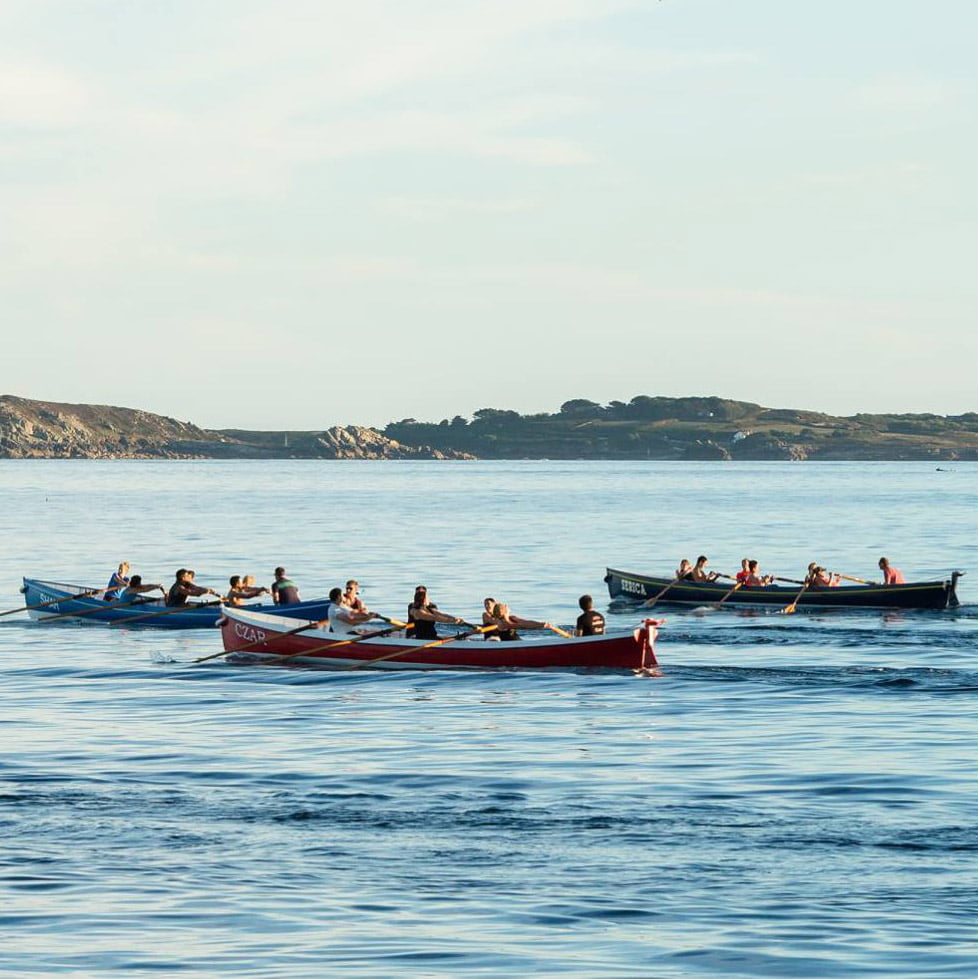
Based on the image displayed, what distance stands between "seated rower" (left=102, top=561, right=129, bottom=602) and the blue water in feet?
5.01

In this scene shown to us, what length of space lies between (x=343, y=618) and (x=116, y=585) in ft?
46.4

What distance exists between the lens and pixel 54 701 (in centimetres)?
3148

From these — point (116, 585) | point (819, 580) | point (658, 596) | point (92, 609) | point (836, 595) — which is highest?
point (819, 580)

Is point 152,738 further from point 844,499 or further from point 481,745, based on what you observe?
point 844,499

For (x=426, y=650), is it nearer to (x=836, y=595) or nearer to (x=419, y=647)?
(x=419, y=647)

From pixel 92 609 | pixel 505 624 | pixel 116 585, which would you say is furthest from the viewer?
pixel 116 585

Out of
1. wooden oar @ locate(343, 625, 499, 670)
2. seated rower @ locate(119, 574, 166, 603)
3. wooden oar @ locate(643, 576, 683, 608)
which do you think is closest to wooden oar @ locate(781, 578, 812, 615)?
wooden oar @ locate(643, 576, 683, 608)

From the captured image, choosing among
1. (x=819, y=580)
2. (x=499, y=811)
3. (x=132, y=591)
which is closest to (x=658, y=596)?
(x=819, y=580)

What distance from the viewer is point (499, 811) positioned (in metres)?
20.5

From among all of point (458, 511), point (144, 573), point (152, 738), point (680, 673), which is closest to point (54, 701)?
point (152, 738)

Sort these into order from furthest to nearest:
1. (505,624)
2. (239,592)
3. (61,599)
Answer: (61,599) < (239,592) < (505,624)

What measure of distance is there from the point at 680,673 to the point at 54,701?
1273 centimetres

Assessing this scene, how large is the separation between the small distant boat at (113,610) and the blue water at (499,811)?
0.73m

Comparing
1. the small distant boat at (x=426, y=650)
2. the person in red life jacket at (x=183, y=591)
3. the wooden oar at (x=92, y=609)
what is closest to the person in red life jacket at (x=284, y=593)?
the person in red life jacket at (x=183, y=591)
